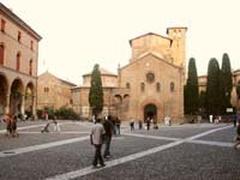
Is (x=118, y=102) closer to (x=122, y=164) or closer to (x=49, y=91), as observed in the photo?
(x=49, y=91)

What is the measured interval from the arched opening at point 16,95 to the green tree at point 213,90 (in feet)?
99.7

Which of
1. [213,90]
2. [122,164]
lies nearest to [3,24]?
[122,164]

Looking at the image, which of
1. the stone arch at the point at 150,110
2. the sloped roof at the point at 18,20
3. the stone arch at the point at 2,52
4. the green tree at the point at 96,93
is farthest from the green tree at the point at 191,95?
the stone arch at the point at 2,52

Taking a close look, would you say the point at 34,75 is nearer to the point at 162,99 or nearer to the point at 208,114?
the point at 162,99

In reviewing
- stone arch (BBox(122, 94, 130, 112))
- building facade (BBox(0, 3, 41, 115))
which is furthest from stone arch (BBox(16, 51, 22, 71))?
stone arch (BBox(122, 94, 130, 112))

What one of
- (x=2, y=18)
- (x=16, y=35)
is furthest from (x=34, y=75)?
(x=2, y=18)

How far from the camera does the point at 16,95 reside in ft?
159

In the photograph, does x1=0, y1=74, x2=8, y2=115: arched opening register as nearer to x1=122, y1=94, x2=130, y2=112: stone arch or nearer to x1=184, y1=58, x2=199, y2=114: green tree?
x1=122, y1=94, x2=130, y2=112: stone arch

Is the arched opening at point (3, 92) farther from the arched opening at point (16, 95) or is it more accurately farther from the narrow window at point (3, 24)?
the narrow window at point (3, 24)

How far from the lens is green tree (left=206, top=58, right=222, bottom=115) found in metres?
68.6

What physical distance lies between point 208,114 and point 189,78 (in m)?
6.55

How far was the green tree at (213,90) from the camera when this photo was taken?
6856cm

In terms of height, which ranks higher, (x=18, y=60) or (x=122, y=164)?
(x=18, y=60)

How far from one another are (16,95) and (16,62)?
4.56 m
